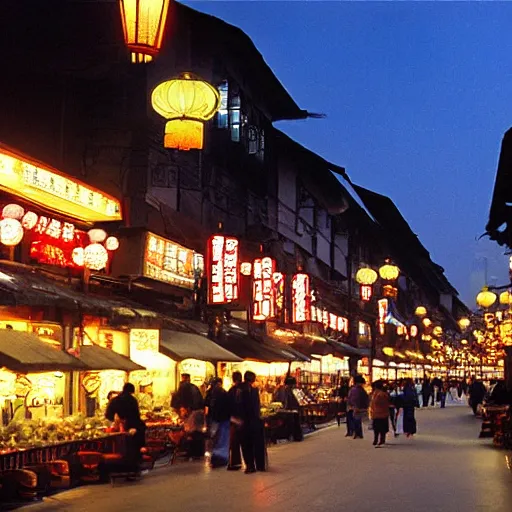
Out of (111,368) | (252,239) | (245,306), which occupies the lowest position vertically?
(111,368)

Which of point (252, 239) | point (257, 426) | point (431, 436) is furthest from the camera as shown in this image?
point (252, 239)

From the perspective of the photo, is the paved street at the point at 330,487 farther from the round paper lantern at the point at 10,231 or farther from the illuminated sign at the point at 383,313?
the illuminated sign at the point at 383,313

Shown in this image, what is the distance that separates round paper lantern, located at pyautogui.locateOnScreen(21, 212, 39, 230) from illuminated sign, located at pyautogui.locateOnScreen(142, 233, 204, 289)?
206 inches

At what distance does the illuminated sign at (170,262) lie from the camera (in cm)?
2520

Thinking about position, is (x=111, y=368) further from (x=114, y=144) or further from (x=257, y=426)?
(x=114, y=144)

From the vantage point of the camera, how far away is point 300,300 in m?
38.8

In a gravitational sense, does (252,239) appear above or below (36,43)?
below

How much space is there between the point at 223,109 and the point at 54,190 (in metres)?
13.1

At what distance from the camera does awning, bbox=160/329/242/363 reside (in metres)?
24.7

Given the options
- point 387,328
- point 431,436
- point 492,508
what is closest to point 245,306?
point 431,436

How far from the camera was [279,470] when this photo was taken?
19.3 m

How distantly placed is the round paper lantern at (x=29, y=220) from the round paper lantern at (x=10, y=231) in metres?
0.50

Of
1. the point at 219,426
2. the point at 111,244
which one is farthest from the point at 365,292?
the point at 219,426

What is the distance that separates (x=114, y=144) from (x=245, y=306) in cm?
880
